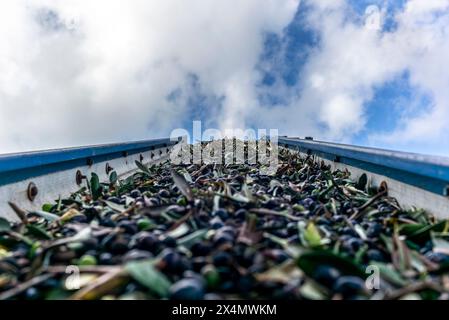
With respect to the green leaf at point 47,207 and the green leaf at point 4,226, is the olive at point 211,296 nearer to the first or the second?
the green leaf at point 4,226

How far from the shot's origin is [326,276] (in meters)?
1.23

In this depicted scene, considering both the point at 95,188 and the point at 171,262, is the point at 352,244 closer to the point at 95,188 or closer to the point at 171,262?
the point at 171,262

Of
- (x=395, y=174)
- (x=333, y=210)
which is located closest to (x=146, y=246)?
(x=333, y=210)

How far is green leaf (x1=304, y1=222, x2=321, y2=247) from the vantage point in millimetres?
1569

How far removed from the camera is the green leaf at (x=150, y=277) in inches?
47.6

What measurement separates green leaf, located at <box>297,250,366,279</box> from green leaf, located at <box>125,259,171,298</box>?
42cm

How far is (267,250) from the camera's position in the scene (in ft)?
4.57

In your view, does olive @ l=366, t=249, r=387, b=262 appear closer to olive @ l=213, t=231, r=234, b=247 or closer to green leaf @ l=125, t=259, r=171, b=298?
olive @ l=213, t=231, r=234, b=247

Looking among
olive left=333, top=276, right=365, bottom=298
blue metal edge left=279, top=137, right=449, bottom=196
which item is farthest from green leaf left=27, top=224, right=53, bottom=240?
blue metal edge left=279, top=137, right=449, bottom=196

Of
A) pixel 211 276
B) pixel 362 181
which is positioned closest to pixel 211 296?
pixel 211 276

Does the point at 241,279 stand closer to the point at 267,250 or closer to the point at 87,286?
the point at 267,250

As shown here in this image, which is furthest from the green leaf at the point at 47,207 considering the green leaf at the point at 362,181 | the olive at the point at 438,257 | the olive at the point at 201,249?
the green leaf at the point at 362,181

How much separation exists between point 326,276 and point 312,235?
411 millimetres

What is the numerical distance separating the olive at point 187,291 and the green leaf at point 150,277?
4cm
